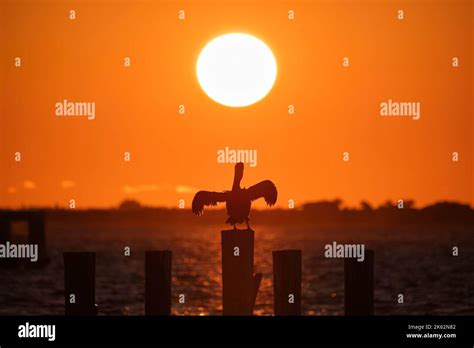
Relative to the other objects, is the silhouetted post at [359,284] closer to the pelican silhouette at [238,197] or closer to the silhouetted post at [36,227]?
the pelican silhouette at [238,197]

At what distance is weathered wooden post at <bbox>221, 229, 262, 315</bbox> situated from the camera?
16.8 m

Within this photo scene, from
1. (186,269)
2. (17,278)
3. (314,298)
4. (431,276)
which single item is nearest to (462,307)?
(314,298)

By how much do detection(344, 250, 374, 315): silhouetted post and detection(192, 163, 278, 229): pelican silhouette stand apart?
1.60 metres

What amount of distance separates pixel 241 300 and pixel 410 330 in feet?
7.99

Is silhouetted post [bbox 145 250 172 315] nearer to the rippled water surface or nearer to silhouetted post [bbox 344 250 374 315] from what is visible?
silhouetted post [bbox 344 250 374 315]

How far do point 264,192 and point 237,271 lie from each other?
188 centimetres

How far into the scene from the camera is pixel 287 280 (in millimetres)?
17812

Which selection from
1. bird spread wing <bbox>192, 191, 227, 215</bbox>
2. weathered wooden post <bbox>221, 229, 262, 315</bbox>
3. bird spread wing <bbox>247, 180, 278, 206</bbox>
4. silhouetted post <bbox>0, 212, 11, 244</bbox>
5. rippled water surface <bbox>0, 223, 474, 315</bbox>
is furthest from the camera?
silhouetted post <bbox>0, 212, 11, 244</bbox>

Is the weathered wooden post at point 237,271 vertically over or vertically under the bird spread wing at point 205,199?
under

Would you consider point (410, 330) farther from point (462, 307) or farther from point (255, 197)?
point (462, 307)

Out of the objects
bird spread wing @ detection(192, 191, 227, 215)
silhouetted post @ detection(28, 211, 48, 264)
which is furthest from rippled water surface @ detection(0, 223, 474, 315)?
bird spread wing @ detection(192, 191, 227, 215)

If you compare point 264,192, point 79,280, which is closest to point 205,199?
point 264,192

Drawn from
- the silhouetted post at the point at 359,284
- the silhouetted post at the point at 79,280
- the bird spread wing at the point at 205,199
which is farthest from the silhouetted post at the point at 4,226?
the silhouetted post at the point at 359,284

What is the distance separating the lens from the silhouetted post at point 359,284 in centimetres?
1778
